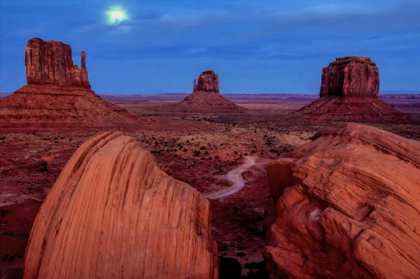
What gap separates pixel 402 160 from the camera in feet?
25.4

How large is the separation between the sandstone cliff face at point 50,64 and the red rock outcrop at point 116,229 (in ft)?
201

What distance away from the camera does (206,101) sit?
135m

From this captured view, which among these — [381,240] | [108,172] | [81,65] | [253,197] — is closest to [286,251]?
[381,240]

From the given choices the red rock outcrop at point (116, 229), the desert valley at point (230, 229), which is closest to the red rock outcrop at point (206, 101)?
the desert valley at point (230, 229)

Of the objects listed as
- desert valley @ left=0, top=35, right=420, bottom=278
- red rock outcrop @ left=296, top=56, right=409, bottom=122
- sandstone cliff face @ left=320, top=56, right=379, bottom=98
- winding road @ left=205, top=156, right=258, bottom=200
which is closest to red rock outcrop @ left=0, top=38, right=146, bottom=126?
winding road @ left=205, top=156, right=258, bottom=200

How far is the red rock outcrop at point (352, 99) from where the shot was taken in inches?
3184

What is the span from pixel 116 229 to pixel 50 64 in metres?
64.6

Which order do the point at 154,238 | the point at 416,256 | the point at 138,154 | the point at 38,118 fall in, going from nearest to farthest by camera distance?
the point at 416,256 → the point at 154,238 → the point at 138,154 → the point at 38,118

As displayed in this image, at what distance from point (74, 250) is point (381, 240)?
7.03 m

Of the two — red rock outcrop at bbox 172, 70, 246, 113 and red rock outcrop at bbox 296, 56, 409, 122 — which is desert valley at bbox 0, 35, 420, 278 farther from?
red rock outcrop at bbox 172, 70, 246, 113

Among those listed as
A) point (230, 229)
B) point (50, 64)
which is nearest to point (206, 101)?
point (50, 64)

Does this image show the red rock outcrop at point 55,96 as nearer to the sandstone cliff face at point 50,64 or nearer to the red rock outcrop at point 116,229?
the sandstone cliff face at point 50,64

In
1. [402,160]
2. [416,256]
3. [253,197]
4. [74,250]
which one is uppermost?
[402,160]

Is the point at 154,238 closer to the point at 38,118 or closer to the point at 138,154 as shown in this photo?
the point at 138,154
